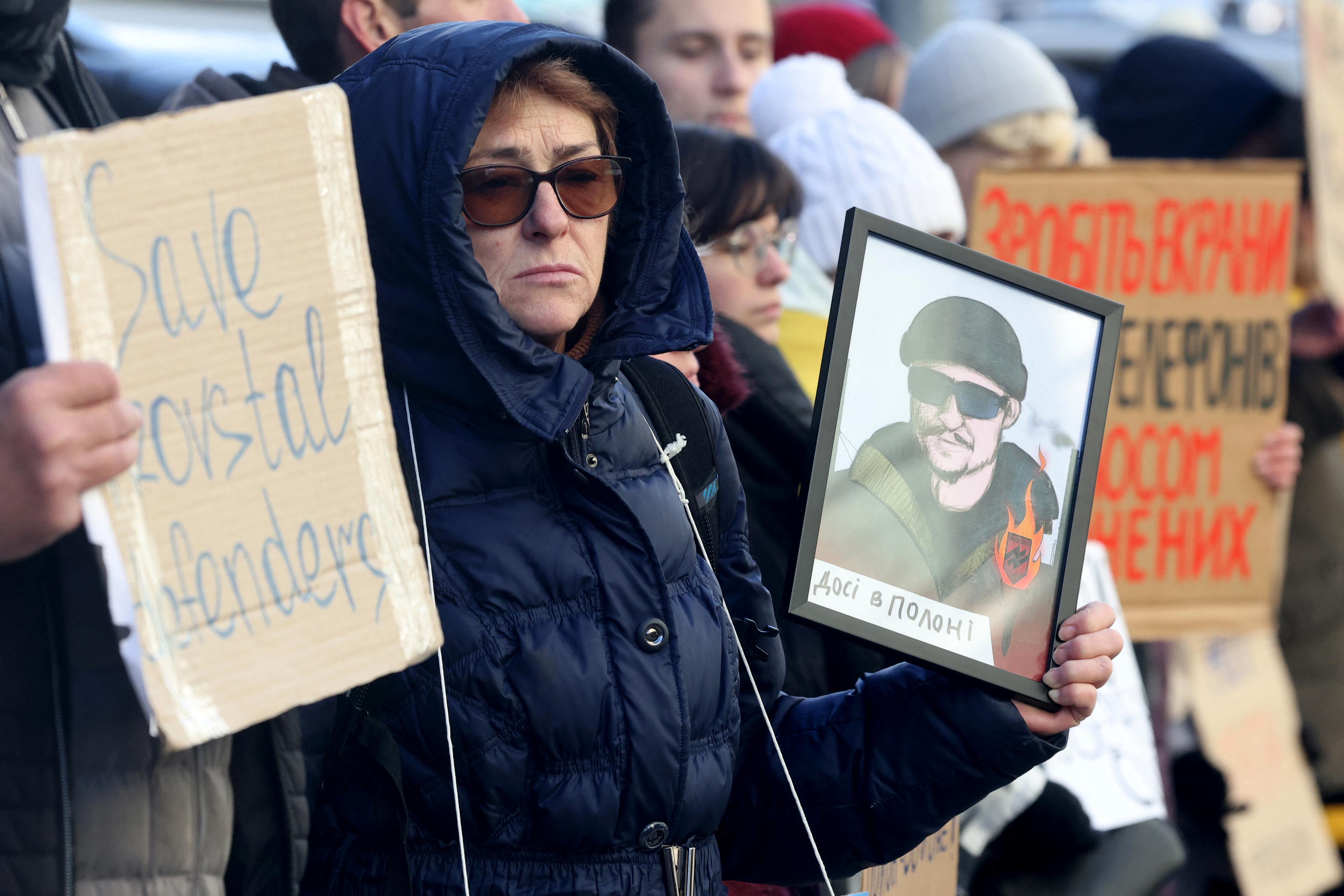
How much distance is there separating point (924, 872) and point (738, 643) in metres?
0.60

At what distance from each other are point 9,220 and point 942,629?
1.15 m

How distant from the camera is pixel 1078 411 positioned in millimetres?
1861

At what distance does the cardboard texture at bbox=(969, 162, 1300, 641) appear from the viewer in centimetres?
333

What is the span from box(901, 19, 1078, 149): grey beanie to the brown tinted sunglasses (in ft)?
9.02

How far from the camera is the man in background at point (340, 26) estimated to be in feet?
7.86

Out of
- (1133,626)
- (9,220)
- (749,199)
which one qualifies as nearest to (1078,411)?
(749,199)

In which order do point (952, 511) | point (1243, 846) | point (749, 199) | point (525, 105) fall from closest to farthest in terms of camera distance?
point (525, 105) < point (952, 511) < point (749, 199) < point (1243, 846)

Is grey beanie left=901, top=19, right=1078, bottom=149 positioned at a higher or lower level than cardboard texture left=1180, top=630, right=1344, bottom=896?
higher

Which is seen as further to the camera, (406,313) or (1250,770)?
(1250,770)

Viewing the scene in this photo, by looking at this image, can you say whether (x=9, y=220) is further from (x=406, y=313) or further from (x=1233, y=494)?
(x=1233, y=494)

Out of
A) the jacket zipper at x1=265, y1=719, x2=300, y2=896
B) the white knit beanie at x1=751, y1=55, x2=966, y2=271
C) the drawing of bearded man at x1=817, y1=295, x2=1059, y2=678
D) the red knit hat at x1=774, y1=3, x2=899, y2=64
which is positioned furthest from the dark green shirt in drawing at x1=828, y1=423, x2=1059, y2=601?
the red knit hat at x1=774, y1=3, x2=899, y2=64

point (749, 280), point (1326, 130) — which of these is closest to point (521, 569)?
point (749, 280)

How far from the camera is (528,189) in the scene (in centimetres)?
160

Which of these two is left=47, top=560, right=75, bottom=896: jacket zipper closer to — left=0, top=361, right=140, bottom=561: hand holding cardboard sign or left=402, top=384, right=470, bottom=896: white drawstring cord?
left=0, top=361, right=140, bottom=561: hand holding cardboard sign
